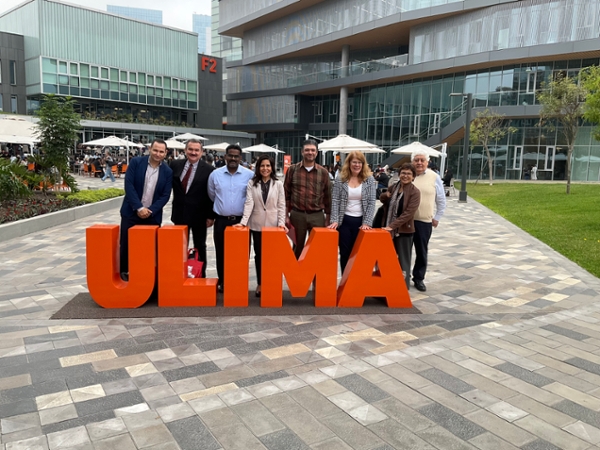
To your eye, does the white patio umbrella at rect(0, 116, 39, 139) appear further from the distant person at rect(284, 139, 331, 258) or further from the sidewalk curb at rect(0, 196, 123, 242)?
the distant person at rect(284, 139, 331, 258)

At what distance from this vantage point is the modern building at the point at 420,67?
31.9m

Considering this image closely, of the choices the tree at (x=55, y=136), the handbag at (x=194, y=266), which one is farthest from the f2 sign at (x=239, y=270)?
the tree at (x=55, y=136)

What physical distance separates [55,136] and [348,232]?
1215 cm

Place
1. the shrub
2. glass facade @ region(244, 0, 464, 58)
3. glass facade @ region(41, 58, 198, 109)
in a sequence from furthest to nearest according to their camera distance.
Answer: glass facade @ region(41, 58, 198, 109), glass facade @ region(244, 0, 464, 58), the shrub

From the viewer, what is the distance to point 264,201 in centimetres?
589

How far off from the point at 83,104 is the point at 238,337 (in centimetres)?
4654

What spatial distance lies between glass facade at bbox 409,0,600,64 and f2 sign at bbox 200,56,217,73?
84.7 ft

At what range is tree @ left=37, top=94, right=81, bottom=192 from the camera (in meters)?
14.9

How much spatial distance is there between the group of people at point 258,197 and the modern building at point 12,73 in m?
43.5

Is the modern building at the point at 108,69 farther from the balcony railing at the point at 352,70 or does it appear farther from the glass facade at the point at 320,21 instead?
the balcony railing at the point at 352,70

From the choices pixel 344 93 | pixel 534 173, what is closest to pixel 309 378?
pixel 534 173

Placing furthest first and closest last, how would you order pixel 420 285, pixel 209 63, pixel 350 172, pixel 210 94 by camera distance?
pixel 210 94, pixel 209 63, pixel 420 285, pixel 350 172

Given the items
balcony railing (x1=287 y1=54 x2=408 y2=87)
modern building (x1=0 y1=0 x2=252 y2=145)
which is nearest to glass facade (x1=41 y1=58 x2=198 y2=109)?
modern building (x1=0 y1=0 x2=252 y2=145)

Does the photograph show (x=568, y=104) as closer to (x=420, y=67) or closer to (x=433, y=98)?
(x=433, y=98)
